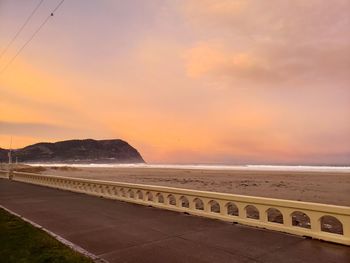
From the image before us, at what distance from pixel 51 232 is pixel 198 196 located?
4.59 metres

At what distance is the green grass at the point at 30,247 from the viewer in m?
6.56

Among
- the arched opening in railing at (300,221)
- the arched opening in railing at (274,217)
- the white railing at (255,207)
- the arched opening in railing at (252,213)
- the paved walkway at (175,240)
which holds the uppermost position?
the white railing at (255,207)

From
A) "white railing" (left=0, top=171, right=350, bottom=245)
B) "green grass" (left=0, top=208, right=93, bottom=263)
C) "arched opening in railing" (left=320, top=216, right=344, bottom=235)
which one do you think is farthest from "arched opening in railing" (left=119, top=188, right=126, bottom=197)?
"arched opening in railing" (left=320, top=216, right=344, bottom=235)

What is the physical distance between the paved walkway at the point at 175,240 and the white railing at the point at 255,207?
32 cm

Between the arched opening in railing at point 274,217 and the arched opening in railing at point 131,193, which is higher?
the arched opening in railing at point 131,193

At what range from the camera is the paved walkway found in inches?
263

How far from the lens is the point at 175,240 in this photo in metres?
8.06

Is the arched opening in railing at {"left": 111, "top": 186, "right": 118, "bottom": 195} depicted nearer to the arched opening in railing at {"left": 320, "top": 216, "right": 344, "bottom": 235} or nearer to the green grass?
the green grass

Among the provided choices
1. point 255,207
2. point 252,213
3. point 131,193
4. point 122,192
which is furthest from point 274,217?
point 122,192

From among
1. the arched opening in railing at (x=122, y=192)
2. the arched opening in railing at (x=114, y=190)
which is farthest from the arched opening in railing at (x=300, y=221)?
the arched opening in railing at (x=114, y=190)

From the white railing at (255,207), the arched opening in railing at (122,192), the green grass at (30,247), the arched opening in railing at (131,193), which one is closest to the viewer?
the green grass at (30,247)

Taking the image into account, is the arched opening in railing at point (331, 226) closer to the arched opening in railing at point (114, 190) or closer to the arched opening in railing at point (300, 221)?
the arched opening in railing at point (300, 221)

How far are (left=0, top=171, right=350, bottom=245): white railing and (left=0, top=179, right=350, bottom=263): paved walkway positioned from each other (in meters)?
0.32

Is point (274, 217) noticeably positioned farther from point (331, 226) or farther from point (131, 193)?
point (131, 193)
